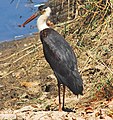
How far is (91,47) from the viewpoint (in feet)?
26.6

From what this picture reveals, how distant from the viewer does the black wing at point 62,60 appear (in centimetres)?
574

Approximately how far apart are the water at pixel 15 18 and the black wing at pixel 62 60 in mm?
3355

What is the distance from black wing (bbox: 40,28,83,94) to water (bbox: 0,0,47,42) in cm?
335

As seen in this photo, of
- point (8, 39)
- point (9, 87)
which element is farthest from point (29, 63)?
point (8, 39)

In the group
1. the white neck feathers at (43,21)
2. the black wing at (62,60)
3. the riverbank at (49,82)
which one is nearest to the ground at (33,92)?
the riverbank at (49,82)

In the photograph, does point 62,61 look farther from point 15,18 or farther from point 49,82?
point 15,18

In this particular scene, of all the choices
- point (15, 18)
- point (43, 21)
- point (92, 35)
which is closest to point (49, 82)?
point (43, 21)

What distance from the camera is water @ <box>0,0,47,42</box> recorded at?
9.61 meters

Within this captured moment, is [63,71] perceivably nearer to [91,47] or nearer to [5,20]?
[91,47]

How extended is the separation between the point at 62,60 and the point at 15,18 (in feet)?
13.9

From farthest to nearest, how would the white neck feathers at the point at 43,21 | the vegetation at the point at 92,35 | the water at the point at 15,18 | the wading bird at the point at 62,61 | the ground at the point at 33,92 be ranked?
1. the water at the point at 15,18
2. the vegetation at the point at 92,35
3. the white neck feathers at the point at 43,21
4. the wading bird at the point at 62,61
5. the ground at the point at 33,92

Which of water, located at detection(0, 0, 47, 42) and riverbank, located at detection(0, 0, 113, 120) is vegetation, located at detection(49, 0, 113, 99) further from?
water, located at detection(0, 0, 47, 42)

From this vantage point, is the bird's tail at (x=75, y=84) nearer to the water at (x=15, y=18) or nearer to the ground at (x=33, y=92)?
the ground at (x=33, y=92)

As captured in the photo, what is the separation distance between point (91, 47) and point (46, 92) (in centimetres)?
136
